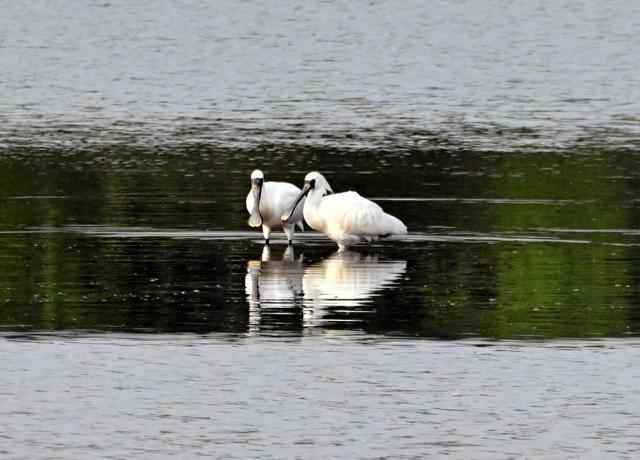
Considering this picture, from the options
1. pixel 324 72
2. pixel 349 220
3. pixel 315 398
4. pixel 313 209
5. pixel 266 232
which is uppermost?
pixel 324 72

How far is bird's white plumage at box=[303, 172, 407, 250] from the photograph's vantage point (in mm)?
19906

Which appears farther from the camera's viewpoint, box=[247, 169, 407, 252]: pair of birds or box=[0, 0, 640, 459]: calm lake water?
box=[247, 169, 407, 252]: pair of birds

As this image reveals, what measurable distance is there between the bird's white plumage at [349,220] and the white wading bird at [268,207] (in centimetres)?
37

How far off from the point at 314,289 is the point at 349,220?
295 cm

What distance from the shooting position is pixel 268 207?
67.7ft

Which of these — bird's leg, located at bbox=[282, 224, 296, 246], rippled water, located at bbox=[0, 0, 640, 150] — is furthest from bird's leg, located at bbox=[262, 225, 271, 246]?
rippled water, located at bbox=[0, 0, 640, 150]

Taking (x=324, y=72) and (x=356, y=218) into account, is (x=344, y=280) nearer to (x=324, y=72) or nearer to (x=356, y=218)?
(x=356, y=218)

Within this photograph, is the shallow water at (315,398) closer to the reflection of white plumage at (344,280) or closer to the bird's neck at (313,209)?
the reflection of white plumage at (344,280)

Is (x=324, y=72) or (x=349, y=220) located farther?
(x=324, y=72)

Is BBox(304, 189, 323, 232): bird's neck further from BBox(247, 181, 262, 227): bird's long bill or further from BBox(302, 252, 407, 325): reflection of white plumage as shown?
BBox(247, 181, 262, 227): bird's long bill

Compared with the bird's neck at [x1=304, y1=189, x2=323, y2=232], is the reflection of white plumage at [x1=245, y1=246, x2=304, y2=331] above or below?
below

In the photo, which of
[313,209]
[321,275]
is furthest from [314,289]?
[313,209]

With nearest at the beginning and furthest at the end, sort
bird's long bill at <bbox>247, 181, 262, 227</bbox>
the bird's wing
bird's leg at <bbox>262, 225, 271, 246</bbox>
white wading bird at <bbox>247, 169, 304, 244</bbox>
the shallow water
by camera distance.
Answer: the shallow water < the bird's wing < bird's long bill at <bbox>247, 181, 262, 227</bbox> < white wading bird at <bbox>247, 169, 304, 244</bbox> < bird's leg at <bbox>262, 225, 271, 246</bbox>

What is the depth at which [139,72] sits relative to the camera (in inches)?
1946
